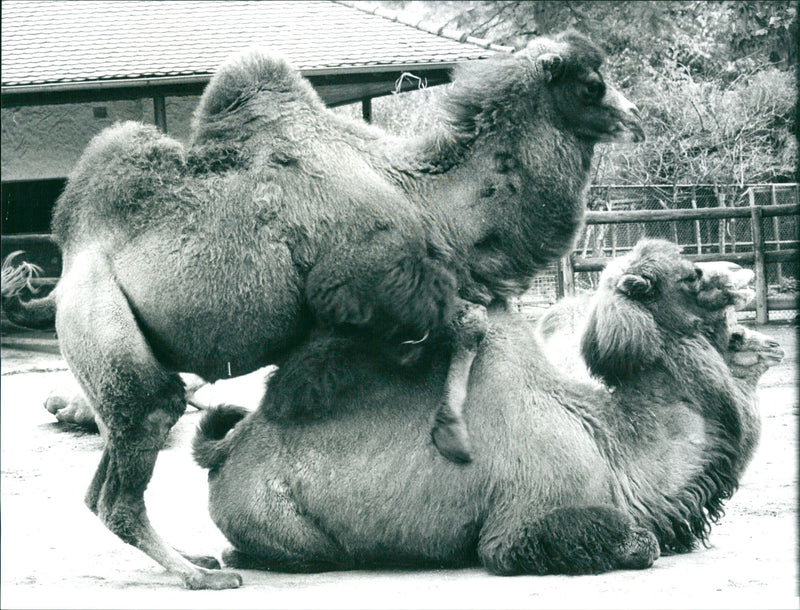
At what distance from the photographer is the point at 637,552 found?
4340 mm

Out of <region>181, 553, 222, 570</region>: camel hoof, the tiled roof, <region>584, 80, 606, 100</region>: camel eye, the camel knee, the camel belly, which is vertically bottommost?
<region>181, 553, 222, 570</region>: camel hoof

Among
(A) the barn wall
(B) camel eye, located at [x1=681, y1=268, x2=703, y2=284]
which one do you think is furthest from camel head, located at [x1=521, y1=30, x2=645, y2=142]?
(A) the barn wall

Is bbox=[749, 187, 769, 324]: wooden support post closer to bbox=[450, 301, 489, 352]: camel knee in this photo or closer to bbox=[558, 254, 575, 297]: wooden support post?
bbox=[558, 254, 575, 297]: wooden support post

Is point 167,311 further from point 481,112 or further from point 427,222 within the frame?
point 481,112

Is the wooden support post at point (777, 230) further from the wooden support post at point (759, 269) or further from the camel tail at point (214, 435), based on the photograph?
the camel tail at point (214, 435)

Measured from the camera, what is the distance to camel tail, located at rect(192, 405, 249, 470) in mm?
4801

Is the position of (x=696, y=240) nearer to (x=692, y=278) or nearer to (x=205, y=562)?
(x=692, y=278)

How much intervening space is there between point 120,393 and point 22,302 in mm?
1086

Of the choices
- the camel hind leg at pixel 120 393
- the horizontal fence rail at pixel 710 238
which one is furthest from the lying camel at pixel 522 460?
the horizontal fence rail at pixel 710 238

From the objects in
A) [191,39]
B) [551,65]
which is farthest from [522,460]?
[191,39]

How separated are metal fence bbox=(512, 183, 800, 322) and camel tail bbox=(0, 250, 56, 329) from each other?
10.1 meters

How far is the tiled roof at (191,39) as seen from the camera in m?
13.6

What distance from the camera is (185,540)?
5359mm

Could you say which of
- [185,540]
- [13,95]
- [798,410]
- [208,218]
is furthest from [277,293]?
[13,95]
